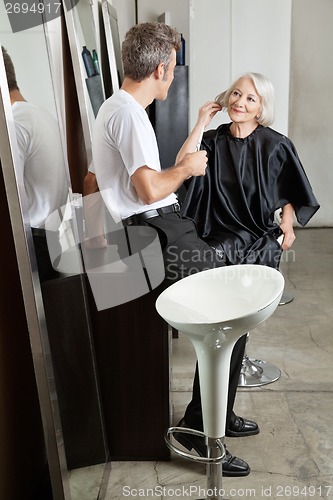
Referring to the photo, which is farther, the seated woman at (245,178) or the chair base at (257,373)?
the chair base at (257,373)

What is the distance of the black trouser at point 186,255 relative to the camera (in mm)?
2607

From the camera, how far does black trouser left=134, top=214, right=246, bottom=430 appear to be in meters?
2.61

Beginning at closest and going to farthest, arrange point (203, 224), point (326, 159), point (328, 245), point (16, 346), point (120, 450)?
point (16, 346)
point (120, 450)
point (203, 224)
point (328, 245)
point (326, 159)

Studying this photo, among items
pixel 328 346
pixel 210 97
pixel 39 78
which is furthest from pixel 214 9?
pixel 39 78

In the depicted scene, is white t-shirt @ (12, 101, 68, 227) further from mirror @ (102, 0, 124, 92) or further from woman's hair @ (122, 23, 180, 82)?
mirror @ (102, 0, 124, 92)

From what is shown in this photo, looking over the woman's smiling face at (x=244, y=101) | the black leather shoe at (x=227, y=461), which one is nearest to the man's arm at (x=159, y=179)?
the woman's smiling face at (x=244, y=101)

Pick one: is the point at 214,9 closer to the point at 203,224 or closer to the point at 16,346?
the point at 203,224

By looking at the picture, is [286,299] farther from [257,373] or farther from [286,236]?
[286,236]

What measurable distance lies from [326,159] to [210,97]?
2305 mm

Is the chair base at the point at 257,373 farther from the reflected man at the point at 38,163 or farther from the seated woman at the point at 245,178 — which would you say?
the reflected man at the point at 38,163

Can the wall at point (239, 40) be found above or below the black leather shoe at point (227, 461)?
above

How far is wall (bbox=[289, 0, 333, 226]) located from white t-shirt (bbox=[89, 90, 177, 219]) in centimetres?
494

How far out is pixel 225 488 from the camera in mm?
2631

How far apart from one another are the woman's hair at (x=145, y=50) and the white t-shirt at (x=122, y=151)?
114 mm
